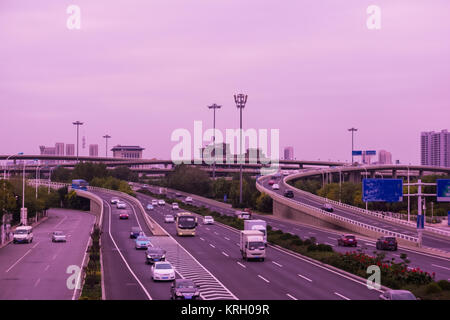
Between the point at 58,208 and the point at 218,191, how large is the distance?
130 ft

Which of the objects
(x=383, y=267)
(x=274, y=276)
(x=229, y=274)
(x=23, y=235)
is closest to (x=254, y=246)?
(x=229, y=274)

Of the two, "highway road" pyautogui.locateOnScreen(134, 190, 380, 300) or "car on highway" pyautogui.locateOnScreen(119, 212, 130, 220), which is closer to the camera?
"highway road" pyautogui.locateOnScreen(134, 190, 380, 300)

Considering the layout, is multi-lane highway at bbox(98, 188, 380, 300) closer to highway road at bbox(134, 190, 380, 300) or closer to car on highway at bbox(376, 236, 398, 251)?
highway road at bbox(134, 190, 380, 300)

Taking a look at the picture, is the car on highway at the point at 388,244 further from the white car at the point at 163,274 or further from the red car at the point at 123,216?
the red car at the point at 123,216

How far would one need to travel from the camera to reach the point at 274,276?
1549 inches

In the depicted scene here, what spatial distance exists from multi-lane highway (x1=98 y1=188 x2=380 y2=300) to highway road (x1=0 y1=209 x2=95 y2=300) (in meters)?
2.82

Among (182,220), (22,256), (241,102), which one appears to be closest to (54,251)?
(22,256)

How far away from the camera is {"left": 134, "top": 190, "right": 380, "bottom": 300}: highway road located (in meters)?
32.2

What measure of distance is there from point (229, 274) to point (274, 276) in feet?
10.5

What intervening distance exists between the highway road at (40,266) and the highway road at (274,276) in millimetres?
10001

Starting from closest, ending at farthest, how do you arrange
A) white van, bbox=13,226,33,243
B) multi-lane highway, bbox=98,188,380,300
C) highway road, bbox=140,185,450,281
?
1. multi-lane highway, bbox=98,188,380,300
2. highway road, bbox=140,185,450,281
3. white van, bbox=13,226,33,243

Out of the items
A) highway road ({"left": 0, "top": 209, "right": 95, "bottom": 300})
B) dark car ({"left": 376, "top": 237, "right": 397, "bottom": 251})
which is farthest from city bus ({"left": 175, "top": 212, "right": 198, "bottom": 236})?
dark car ({"left": 376, "top": 237, "right": 397, "bottom": 251})

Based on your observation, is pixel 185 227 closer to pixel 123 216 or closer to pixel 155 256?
pixel 155 256
